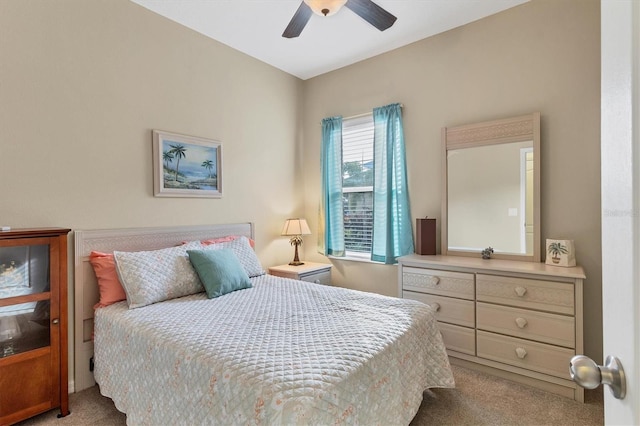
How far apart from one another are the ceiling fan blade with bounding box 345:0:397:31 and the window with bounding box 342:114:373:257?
1372 mm

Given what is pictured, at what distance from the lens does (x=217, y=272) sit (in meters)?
2.43

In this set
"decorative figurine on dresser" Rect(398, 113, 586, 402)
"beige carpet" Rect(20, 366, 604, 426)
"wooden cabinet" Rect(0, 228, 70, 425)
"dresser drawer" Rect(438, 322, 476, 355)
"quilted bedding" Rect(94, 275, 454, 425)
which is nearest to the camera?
"quilted bedding" Rect(94, 275, 454, 425)

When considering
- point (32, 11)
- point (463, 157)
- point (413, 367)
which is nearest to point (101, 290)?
point (32, 11)

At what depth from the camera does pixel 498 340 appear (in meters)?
2.42

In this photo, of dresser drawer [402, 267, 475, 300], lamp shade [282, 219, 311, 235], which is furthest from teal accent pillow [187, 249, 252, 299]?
dresser drawer [402, 267, 475, 300]

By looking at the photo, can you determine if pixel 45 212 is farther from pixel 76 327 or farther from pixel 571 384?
pixel 571 384

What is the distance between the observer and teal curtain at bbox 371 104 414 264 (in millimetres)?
3299

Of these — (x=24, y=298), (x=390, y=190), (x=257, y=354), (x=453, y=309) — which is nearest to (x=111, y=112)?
(x=24, y=298)

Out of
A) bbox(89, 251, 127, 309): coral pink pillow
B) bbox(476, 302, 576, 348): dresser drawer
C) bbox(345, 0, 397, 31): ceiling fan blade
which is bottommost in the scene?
bbox(476, 302, 576, 348): dresser drawer

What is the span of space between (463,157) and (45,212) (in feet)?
10.9

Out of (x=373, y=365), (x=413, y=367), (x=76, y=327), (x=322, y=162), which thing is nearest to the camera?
(x=373, y=365)

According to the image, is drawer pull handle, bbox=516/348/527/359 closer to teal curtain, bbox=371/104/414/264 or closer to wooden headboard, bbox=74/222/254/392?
teal curtain, bbox=371/104/414/264

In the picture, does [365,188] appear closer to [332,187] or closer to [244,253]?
[332,187]

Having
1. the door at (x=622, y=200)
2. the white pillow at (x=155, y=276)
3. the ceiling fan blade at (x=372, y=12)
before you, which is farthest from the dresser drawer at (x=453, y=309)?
the ceiling fan blade at (x=372, y=12)
